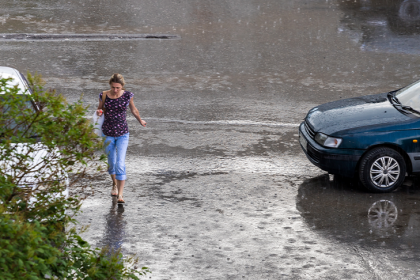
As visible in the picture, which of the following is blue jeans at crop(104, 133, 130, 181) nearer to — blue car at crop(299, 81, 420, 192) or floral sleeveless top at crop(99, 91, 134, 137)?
floral sleeveless top at crop(99, 91, 134, 137)

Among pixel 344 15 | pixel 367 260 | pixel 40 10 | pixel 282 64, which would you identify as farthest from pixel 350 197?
pixel 40 10

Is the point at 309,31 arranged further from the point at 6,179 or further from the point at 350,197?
the point at 6,179

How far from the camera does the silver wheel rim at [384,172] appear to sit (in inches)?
313

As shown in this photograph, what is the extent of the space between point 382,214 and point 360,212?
0.89 ft

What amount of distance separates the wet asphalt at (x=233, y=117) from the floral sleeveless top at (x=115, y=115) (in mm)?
904

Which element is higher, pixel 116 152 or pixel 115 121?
pixel 115 121

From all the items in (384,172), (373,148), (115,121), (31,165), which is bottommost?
(384,172)

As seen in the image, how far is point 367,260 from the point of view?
6.24 meters

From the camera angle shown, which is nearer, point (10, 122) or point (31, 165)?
point (10, 122)

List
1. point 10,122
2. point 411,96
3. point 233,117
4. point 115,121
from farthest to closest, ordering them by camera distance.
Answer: point 233,117 → point 411,96 → point 115,121 → point 10,122

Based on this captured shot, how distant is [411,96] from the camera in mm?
8797

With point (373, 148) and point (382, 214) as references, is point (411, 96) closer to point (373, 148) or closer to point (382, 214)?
point (373, 148)

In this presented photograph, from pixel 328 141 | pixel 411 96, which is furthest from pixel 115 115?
pixel 411 96

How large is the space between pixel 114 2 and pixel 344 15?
8240mm
